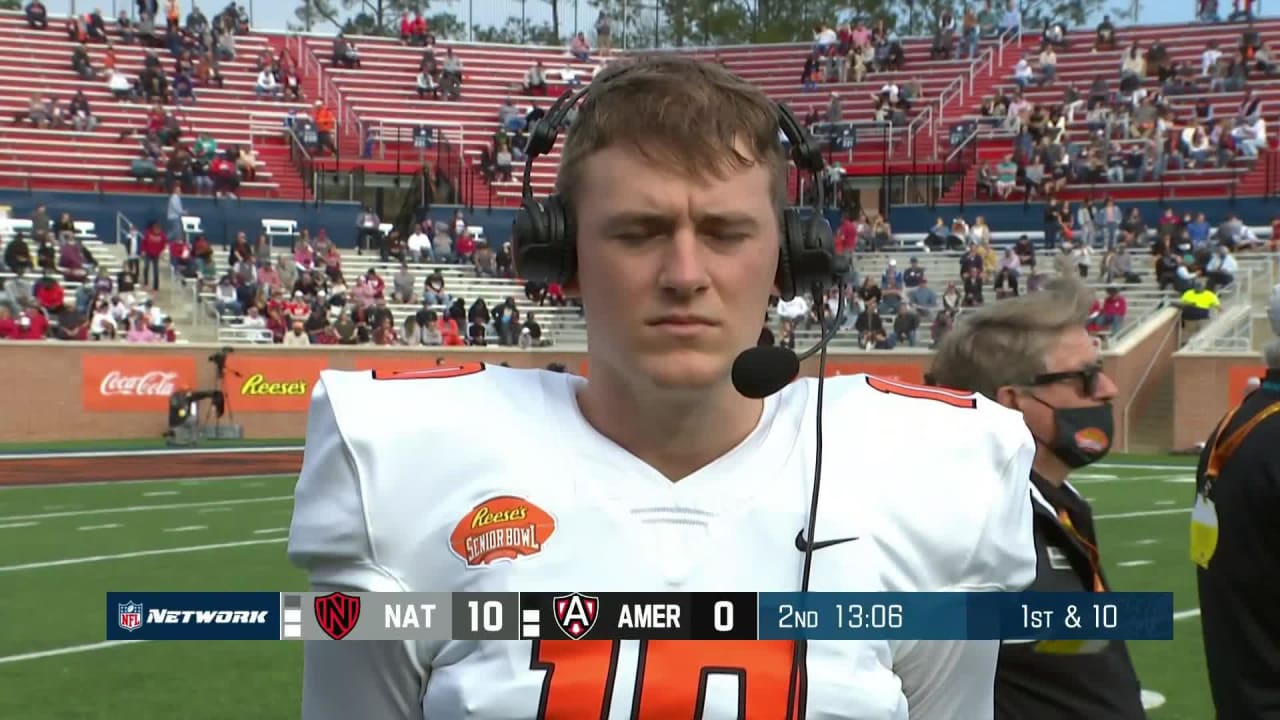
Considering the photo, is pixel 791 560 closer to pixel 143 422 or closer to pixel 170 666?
pixel 170 666

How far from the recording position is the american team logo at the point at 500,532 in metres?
1.98

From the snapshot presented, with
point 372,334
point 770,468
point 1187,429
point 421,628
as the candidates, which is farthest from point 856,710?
point 372,334

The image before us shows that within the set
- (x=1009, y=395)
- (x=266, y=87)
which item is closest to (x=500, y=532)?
(x=1009, y=395)

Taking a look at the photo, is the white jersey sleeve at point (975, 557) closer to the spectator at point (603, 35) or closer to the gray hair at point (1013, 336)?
the gray hair at point (1013, 336)

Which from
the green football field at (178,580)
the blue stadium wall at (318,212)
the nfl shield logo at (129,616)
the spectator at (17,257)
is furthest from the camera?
the blue stadium wall at (318,212)

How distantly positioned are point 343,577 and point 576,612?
0.30 meters

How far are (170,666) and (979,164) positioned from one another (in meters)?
25.8

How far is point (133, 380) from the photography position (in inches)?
875

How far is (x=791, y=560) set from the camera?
201cm

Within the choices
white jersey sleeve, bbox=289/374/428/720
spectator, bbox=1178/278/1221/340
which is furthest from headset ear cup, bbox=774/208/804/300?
spectator, bbox=1178/278/1221/340

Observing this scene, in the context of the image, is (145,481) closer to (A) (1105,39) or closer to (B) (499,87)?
(B) (499,87)

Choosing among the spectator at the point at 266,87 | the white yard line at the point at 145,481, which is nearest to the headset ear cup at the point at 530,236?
the white yard line at the point at 145,481

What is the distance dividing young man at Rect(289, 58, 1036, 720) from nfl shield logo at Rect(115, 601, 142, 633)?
954 mm

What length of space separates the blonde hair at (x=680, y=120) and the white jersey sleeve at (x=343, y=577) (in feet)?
1.60
